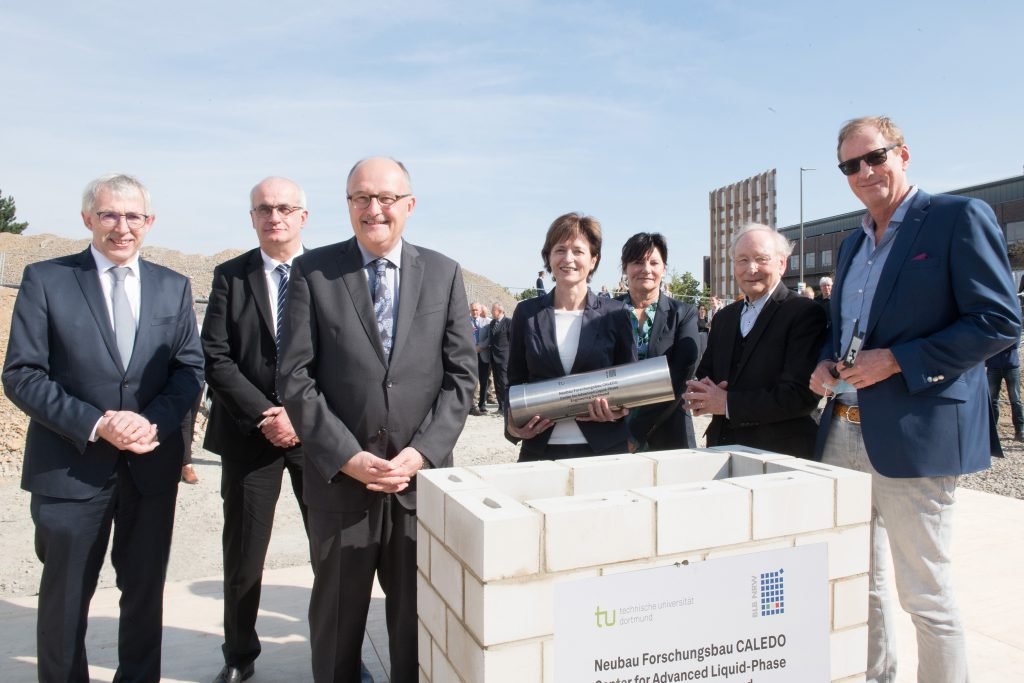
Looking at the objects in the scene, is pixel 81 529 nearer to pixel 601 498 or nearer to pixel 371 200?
pixel 371 200

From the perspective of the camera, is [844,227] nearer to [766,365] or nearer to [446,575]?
[766,365]

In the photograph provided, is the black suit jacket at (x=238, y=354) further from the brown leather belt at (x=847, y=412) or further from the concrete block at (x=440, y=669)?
the brown leather belt at (x=847, y=412)

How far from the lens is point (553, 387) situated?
9.82ft

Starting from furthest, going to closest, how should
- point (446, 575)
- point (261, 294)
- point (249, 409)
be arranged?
point (261, 294) < point (249, 409) < point (446, 575)

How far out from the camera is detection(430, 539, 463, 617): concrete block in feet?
5.15

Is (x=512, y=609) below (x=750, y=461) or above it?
below

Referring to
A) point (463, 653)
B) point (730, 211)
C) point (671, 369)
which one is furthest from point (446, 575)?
point (730, 211)

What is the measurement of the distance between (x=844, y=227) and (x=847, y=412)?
64398 millimetres

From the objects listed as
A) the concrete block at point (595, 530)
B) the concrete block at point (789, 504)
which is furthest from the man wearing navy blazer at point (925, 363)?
the concrete block at point (595, 530)

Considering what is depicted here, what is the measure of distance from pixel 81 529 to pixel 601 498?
2.17 m

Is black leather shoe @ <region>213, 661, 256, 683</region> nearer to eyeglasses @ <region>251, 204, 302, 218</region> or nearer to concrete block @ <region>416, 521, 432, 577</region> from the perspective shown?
concrete block @ <region>416, 521, 432, 577</region>

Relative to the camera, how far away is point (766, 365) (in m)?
3.02

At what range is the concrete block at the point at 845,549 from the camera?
1.72 m

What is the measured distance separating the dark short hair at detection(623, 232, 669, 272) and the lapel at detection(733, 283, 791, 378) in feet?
3.26
